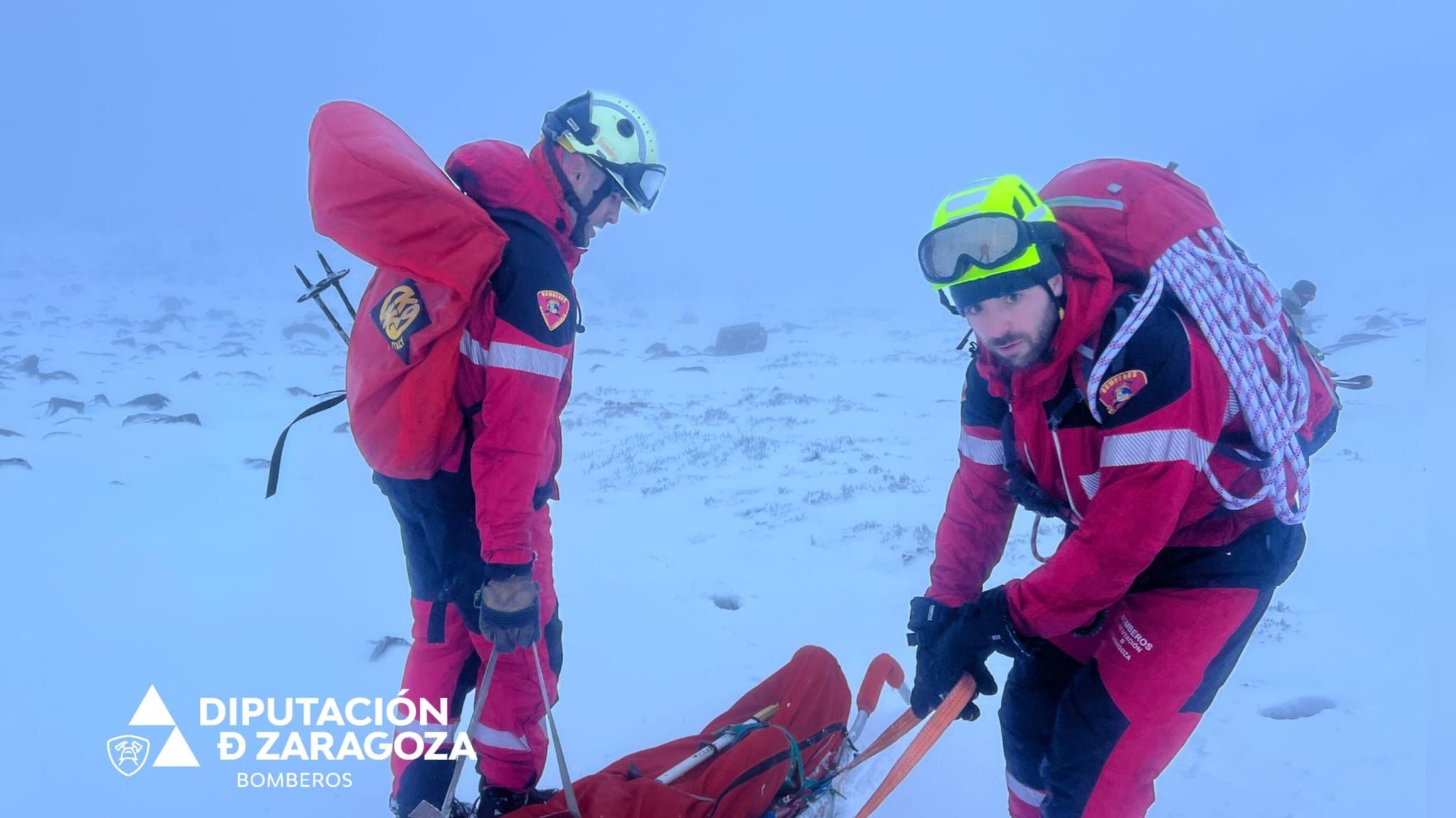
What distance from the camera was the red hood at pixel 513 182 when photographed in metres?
2.59

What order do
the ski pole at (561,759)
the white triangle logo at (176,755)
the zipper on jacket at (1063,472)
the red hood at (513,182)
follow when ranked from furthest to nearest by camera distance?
the white triangle logo at (176,755)
the red hood at (513,182)
the ski pole at (561,759)
the zipper on jacket at (1063,472)

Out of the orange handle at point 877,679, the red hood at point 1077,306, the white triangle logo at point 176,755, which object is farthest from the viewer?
the white triangle logo at point 176,755

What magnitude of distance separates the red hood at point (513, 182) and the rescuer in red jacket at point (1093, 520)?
1.44m

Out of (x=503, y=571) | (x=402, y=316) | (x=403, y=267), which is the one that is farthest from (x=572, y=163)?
(x=503, y=571)

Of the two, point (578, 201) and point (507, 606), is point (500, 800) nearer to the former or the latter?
point (507, 606)

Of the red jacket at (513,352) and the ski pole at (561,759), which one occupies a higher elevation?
the red jacket at (513,352)

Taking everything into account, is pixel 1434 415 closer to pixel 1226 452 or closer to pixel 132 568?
pixel 1226 452

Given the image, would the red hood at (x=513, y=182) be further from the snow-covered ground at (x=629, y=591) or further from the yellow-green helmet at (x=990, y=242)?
the snow-covered ground at (x=629, y=591)

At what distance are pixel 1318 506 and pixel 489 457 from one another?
7.88 metres

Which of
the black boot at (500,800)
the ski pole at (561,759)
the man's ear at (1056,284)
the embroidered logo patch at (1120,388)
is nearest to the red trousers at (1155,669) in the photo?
the embroidered logo patch at (1120,388)

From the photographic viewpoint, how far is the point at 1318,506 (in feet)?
21.7

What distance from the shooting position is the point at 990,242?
6.32ft

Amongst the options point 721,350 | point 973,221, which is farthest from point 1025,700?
point 721,350

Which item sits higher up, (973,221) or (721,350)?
(721,350)
